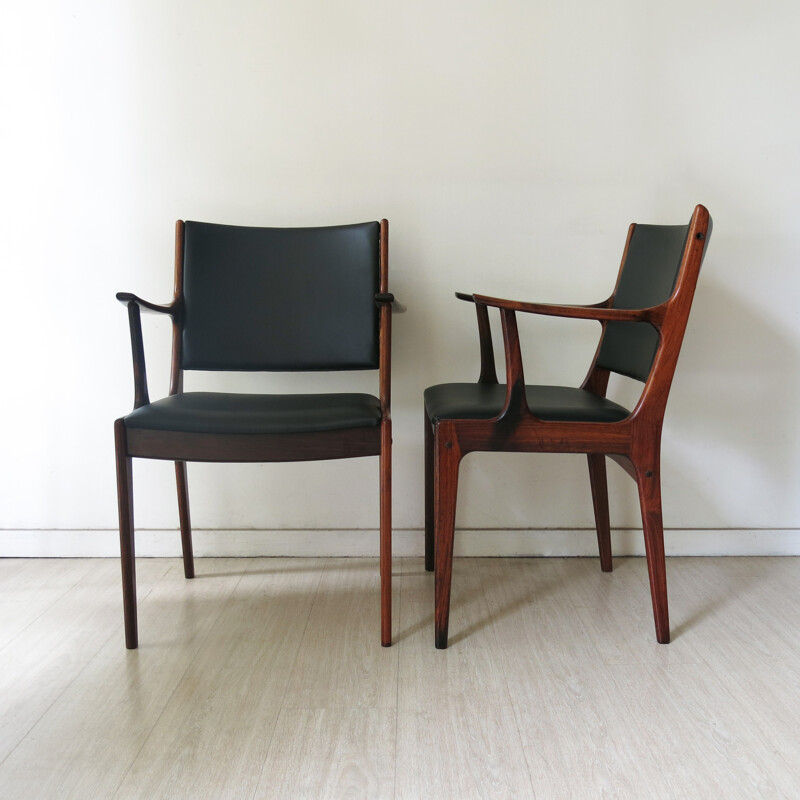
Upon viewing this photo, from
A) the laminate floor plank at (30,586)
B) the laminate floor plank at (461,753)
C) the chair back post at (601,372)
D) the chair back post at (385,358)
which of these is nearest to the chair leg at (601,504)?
the chair back post at (601,372)

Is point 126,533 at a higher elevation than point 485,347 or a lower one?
lower

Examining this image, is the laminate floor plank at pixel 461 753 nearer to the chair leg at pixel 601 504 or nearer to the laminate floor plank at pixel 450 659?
the laminate floor plank at pixel 450 659

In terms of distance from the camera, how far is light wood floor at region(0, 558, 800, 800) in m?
1.08

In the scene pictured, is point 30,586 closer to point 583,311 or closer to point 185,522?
point 185,522

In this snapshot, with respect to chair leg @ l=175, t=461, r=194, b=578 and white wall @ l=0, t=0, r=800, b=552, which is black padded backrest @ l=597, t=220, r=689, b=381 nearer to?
white wall @ l=0, t=0, r=800, b=552

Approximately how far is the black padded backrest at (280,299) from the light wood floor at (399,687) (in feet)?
1.97

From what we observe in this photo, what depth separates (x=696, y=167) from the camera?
192cm

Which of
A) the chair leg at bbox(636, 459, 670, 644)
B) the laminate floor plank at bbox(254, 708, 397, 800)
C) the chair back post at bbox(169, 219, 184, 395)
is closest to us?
the laminate floor plank at bbox(254, 708, 397, 800)

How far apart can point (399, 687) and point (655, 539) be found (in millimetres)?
622

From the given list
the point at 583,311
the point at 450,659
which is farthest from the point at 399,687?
the point at 583,311

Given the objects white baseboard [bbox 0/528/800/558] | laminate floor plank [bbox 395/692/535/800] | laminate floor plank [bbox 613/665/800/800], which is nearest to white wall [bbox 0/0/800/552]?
white baseboard [bbox 0/528/800/558]

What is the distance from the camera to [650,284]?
5.24 feet

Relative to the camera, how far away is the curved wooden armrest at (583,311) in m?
1.38

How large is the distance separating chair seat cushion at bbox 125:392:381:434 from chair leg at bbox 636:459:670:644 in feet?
1.92
